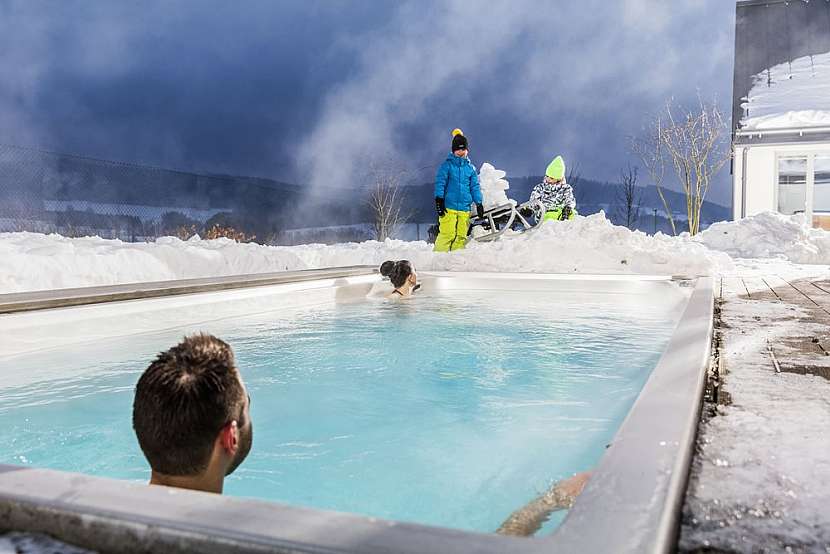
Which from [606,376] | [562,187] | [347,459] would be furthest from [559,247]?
[347,459]

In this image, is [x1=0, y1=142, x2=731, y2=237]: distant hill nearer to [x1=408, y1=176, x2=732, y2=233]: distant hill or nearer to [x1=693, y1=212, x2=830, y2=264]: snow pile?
[x1=408, y1=176, x2=732, y2=233]: distant hill

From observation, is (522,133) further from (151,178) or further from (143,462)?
(143,462)

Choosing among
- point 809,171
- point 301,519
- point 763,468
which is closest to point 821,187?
point 809,171

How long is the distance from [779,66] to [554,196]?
8140 mm

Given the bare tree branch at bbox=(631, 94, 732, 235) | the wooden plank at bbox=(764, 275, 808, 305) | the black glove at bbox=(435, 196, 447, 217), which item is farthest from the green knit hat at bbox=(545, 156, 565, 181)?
the bare tree branch at bbox=(631, 94, 732, 235)

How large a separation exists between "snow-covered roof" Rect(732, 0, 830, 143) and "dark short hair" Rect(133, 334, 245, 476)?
12.9 metres

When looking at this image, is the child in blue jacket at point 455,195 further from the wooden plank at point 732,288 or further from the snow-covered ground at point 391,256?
the wooden plank at point 732,288

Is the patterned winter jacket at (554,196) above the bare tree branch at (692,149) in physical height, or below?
below

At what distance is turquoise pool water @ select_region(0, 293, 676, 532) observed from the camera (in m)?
1.88

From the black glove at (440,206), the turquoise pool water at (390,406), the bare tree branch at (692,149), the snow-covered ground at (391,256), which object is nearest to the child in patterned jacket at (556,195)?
the snow-covered ground at (391,256)

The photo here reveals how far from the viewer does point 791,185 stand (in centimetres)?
1249

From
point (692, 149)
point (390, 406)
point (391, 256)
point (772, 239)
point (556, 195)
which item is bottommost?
point (390, 406)

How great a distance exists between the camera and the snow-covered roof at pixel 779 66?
1198 centimetres

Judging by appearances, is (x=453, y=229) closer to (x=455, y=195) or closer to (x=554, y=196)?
(x=455, y=195)
